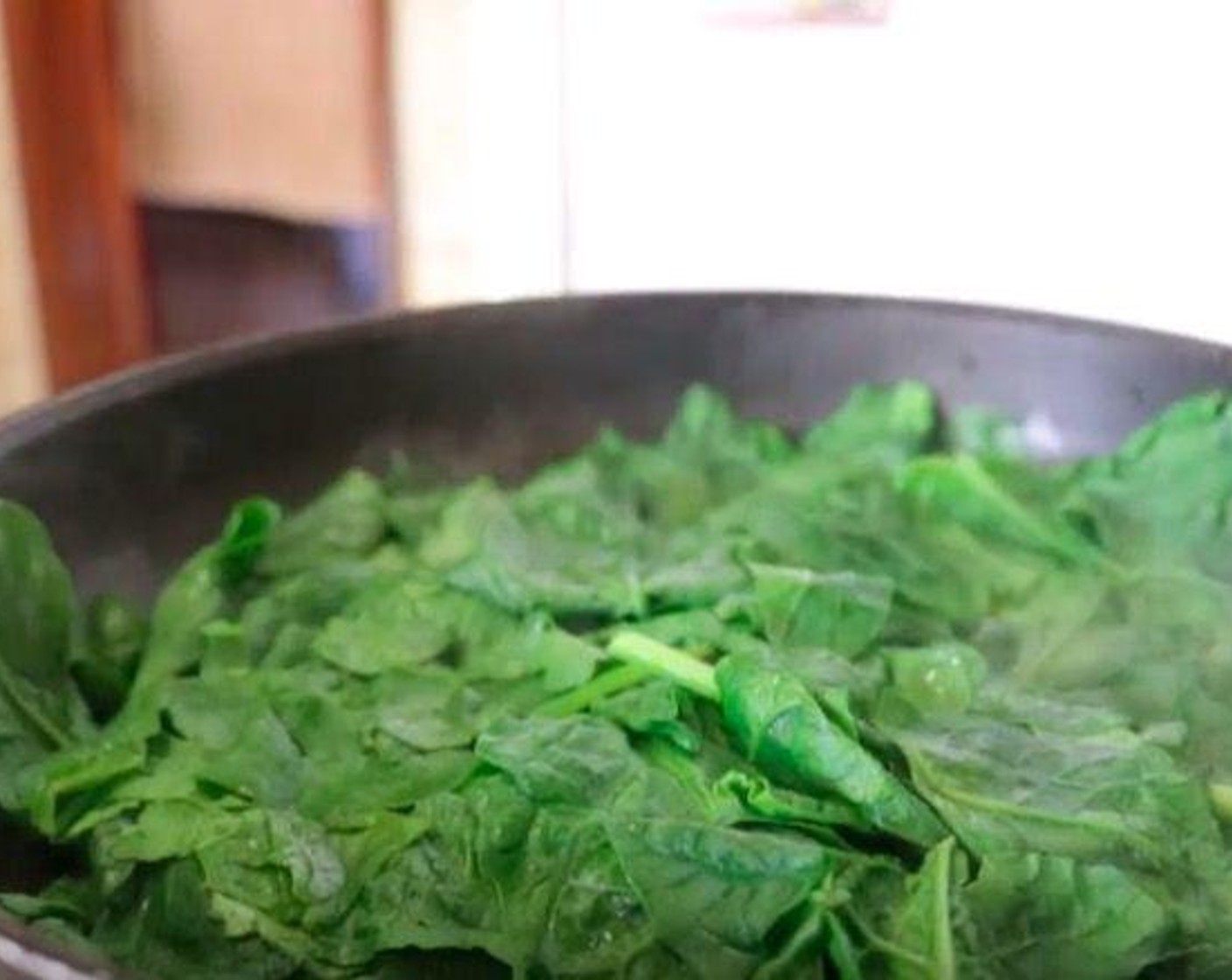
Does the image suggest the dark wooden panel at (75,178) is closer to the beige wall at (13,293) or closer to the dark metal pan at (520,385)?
the beige wall at (13,293)

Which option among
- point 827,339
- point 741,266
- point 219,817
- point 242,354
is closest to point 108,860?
point 219,817

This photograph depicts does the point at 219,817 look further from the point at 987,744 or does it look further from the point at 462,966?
the point at 987,744

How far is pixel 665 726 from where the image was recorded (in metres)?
0.62

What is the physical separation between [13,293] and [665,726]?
0.83 m

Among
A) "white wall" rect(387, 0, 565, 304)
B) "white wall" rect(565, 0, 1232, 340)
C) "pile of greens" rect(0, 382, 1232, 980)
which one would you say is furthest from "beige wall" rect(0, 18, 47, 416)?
"pile of greens" rect(0, 382, 1232, 980)

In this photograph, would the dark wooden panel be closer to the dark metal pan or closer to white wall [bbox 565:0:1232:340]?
white wall [bbox 565:0:1232:340]

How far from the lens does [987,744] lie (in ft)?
2.00

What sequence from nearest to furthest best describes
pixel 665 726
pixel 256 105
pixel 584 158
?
pixel 665 726
pixel 584 158
pixel 256 105

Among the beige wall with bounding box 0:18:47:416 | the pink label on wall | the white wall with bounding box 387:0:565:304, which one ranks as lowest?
the beige wall with bounding box 0:18:47:416

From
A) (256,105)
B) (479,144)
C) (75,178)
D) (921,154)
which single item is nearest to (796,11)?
(921,154)

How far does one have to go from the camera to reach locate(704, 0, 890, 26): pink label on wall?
954 millimetres

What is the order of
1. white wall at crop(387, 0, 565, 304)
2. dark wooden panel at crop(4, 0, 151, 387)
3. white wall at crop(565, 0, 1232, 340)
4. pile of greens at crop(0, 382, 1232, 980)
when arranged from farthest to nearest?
dark wooden panel at crop(4, 0, 151, 387) < white wall at crop(387, 0, 565, 304) < white wall at crop(565, 0, 1232, 340) < pile of greens at crop(0, 382, 1232, 980)

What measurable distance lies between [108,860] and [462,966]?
13 cm

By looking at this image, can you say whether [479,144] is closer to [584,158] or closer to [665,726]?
[584,158]
